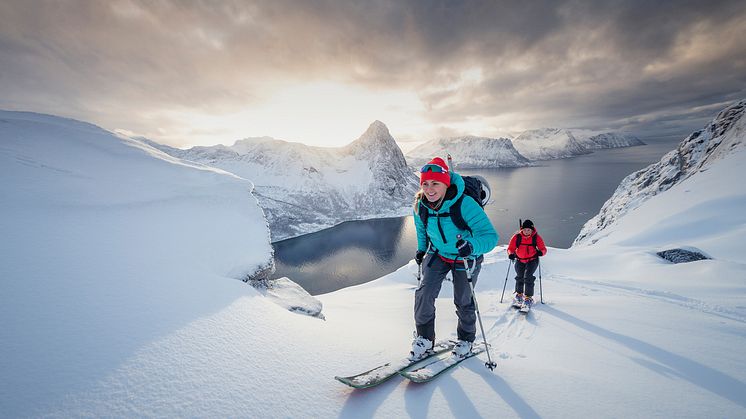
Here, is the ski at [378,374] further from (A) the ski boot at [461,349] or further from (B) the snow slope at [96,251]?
(B) the snow slope at [96,251]

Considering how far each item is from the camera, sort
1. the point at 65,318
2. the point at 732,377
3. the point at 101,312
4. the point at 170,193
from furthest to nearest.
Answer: the point at 170,193 → the point at 732,377 → the point at 101,312 → the point at 65,318

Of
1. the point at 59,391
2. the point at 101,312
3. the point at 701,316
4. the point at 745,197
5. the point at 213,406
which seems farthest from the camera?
the point at 745,197

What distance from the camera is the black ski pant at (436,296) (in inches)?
189

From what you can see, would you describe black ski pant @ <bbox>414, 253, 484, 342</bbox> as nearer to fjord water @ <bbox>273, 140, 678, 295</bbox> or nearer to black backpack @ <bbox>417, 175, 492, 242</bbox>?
black backpack @ <bbox>417, 175, 492, 242</bbox>

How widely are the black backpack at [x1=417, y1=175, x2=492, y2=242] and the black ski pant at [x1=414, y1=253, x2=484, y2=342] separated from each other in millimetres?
583

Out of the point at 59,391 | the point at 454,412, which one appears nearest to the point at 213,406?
the point at 59,391

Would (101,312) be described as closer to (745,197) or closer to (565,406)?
(565,406)

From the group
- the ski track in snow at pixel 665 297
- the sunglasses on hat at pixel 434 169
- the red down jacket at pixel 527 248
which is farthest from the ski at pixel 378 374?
the ski track in snow at pixel 665 297

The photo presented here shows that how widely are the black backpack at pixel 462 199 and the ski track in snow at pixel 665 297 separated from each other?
265 inches

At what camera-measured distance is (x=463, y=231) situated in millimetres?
4672

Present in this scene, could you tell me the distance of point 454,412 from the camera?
3178 mm

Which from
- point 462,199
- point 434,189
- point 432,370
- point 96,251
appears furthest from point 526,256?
point 96,251

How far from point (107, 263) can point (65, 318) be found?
4.98 ft

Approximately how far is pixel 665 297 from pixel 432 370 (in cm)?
954
